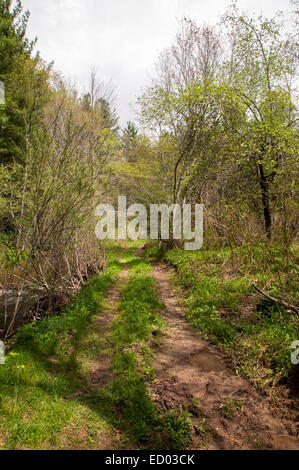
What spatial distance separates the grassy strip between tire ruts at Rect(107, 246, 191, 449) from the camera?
7.30 feet

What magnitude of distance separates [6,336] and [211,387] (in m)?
3.30

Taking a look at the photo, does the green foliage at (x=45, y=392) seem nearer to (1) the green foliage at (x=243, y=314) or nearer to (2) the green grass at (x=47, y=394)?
(2) the green grass at (x=47, y=394)

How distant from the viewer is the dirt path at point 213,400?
7.14 ft

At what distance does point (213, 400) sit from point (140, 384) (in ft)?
2.76

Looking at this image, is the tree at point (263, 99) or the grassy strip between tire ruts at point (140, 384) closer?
the grassy strip between tire ruts at point (140, 384)

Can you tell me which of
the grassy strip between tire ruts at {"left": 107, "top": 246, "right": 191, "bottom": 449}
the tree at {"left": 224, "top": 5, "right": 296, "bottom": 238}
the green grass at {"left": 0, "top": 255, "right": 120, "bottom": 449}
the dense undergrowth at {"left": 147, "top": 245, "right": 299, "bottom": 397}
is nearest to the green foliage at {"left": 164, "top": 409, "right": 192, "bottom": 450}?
the grassy strip between tire ruts at {"left": 107, "top": 246, "right": 191, "bottom": 449}

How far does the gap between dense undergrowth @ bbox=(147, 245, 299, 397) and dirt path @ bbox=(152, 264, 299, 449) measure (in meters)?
0.22

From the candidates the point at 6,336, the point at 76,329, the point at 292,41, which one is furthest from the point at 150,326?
the point at 292,41

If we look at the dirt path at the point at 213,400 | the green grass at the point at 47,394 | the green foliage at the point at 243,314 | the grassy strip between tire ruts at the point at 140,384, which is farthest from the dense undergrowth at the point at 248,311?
the green grass at the point at 47,394

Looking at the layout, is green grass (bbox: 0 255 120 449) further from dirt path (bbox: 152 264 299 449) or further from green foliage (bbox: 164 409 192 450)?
dirt path (bbox: 152 264 299 449)

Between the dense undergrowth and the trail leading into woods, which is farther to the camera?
the dense undergrowth

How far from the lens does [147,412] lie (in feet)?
8.02

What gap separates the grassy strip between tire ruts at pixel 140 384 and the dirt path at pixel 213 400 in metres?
0.13
